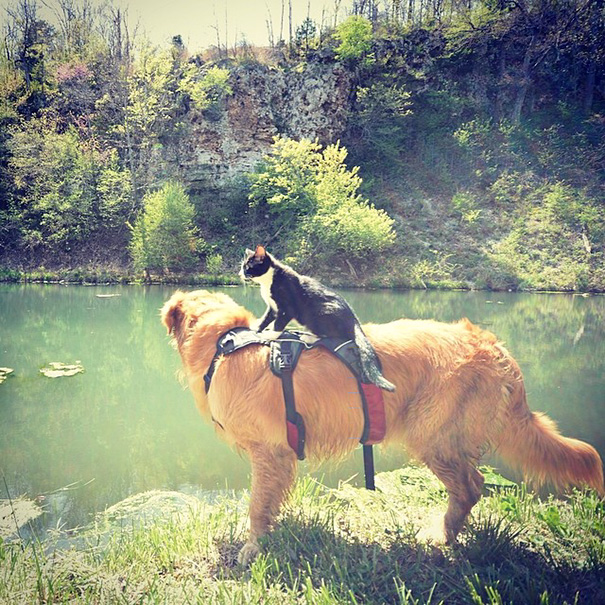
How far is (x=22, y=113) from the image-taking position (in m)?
29.2

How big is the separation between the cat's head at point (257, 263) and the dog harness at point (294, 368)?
108cm

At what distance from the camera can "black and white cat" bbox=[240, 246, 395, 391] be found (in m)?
2.38

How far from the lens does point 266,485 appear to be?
2.49 metres

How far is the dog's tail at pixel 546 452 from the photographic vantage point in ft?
7.90

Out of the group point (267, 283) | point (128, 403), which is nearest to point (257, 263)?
point (267, 283)

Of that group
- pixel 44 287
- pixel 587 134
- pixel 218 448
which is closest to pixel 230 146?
pixel 44 287

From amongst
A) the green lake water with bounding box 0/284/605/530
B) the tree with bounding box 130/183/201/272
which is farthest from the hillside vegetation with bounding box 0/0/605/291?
the green lake water with bounding box 0/284/605/530

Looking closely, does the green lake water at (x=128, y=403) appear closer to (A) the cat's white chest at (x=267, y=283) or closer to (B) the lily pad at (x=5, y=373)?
(B) the lily pad at (x=5, y=373)

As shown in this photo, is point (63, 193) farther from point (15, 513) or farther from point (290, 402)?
point (290, 402)

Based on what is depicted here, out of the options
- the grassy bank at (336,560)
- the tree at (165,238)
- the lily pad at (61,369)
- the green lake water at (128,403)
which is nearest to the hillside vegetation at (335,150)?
the tree at (165,238)

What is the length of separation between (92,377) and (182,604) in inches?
214

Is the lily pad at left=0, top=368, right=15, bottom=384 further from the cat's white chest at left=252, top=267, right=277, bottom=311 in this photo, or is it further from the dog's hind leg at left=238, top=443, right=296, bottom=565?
the dog's hind leg at left=238, top=443, right=296, bottom=565

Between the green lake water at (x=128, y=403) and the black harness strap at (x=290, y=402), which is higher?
the black harness strap at (x=290, y=402)

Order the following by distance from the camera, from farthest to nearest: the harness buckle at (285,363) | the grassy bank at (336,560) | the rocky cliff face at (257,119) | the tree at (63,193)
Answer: the rocky cliff face at (257,119) < the tree at (63,193) < the harness buckle at (285,363) < the grassy bank at (336,560)
